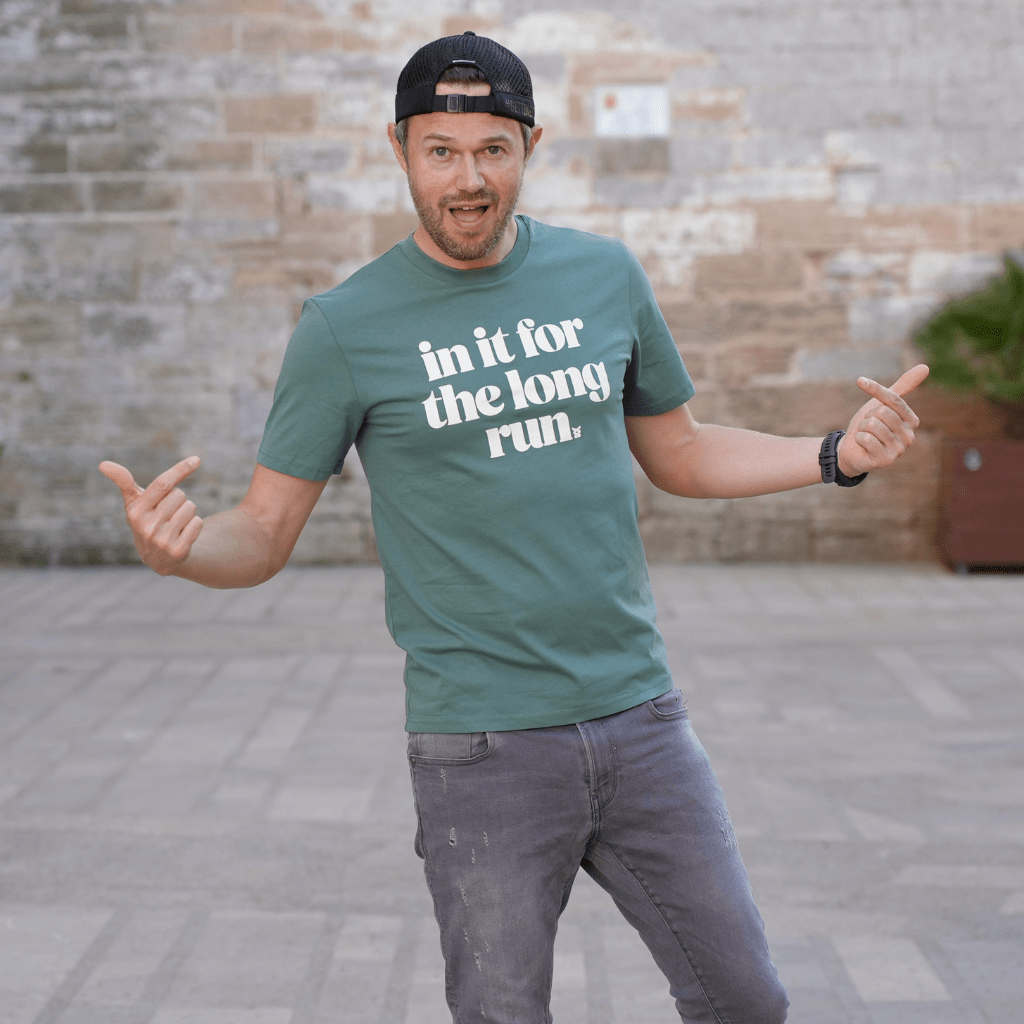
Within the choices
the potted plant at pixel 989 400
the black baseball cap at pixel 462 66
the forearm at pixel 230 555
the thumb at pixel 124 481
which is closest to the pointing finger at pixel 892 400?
the black baseball cap at pixel 462 66

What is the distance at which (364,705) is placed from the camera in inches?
191

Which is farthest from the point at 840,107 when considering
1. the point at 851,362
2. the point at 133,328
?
the point at 133,328

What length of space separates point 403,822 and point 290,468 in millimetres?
2051

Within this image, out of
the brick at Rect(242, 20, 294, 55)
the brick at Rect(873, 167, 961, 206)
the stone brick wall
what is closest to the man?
the stone brick wall

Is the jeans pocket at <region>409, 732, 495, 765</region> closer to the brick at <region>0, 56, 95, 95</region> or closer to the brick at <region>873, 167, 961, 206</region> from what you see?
the brick at <region>873, 167, 961, 206</region>

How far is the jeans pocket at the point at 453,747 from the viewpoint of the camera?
173 centimetres

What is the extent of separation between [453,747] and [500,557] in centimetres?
26

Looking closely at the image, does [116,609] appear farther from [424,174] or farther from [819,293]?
[424,174]

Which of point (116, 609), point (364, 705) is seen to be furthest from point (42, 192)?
point (364, 705)

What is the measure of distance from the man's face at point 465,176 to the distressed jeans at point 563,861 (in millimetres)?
668

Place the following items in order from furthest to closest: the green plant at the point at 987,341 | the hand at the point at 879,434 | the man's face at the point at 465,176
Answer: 1. the green plant at the point at 987,341
2. the hand at the point at 879,434
3. the man's face at the point at 465,176

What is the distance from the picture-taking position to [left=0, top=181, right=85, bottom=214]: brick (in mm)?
7617

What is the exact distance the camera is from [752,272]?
24.8ft

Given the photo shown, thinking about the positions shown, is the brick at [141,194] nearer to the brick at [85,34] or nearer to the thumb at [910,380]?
the brick at [85,34]
